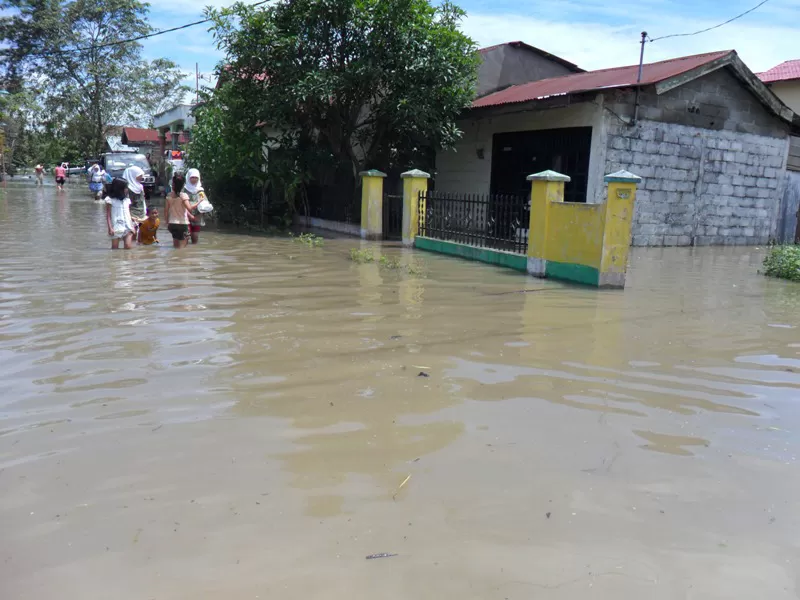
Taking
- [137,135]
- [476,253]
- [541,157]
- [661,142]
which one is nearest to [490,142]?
[541,157]

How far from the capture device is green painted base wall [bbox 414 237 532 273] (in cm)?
993

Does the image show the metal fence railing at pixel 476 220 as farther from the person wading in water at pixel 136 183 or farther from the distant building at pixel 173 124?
the distant building at pixel 173 124

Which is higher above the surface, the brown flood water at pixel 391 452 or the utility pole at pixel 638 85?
the utility pole at pixel 638 85

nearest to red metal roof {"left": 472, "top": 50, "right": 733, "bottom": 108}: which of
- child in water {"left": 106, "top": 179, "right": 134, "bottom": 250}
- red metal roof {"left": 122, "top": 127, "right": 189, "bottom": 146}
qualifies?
child in water {"left": 106, "top": 179, "right": 134, "bottom": 250}

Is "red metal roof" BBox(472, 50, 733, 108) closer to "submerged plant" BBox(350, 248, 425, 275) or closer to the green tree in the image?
the green tree

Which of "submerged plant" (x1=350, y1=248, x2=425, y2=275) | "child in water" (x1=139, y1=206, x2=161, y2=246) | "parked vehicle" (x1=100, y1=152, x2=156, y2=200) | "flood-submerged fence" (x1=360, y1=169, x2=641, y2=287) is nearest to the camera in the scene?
"flood-submerged fence" (x1=360, y1=169, x2=641, y2=287)

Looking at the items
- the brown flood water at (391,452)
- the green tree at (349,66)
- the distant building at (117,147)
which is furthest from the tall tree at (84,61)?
the brown flood water at (391,452)

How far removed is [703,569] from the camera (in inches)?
96.3

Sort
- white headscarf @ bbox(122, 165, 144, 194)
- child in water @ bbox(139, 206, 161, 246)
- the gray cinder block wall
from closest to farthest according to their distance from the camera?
white headscarf @ bbox(122, 165, 144, 194)
child in water @ bbox(139, 206, 161, 246)
the gray cinder block wall

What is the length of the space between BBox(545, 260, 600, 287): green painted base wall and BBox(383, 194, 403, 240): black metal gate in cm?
548

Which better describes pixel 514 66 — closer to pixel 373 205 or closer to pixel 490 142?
pixel 490 142

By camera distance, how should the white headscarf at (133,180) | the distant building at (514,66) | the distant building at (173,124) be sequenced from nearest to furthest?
the white headscarf at (133,180) → the distant building at (514,66) → the distant building at (173,124)

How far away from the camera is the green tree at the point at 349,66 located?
13469 mm

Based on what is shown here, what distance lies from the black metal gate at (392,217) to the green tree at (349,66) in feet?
5.66
